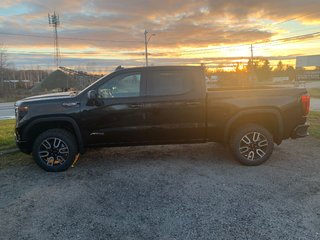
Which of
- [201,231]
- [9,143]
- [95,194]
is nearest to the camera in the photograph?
[201,231]

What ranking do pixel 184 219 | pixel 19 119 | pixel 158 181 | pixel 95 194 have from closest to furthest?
pixel 184 219 → pixel 95 194 → pixel 158 181 → pixel 19 119

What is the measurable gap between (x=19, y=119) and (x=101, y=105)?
1.50m

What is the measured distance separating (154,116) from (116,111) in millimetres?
710

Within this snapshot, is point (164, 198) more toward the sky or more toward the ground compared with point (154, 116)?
more toward the ground

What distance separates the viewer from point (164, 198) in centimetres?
396

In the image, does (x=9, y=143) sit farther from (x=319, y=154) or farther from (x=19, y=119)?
(x=319, y=154)

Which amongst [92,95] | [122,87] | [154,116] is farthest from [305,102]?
[92,95]

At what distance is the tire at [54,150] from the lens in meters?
4.99

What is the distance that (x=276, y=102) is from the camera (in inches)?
203

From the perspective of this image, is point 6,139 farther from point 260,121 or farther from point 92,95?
point 260,121

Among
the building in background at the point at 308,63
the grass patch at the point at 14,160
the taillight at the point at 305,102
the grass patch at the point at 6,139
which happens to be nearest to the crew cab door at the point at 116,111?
the grass patch at the point at 14,160

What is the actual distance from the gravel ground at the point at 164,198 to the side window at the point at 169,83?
1441 millimetres

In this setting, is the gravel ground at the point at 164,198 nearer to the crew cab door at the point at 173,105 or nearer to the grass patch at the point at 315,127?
the crew cab door at the point at 173,105

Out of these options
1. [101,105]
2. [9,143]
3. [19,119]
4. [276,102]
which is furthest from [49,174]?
[276,102]
